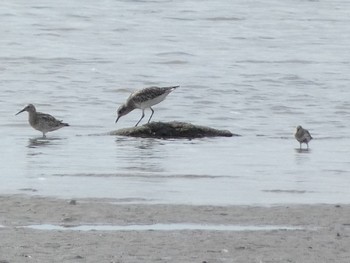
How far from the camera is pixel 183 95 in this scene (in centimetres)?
2384

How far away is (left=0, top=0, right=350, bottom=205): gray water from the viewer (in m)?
13.0

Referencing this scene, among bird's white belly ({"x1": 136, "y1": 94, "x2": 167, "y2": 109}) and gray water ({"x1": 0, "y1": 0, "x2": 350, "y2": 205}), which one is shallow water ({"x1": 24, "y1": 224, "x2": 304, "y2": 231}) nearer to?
gray water ({"x1": 0, "y1": 0, "x2": 350, "y2": 205})

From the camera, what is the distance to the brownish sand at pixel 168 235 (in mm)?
8961

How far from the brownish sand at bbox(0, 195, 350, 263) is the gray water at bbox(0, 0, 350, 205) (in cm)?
62

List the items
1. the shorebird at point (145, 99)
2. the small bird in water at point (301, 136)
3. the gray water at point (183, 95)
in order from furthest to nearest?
the shorebird at point (145, 99), the small bird in water at point (301, 136), the gray water at point (183, 95)

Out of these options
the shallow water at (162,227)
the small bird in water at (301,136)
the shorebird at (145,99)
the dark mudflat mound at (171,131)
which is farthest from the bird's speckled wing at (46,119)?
the shallow water at (162,227)

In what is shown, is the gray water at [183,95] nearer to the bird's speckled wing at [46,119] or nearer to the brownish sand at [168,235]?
the bird's speckled wing at [46,119]

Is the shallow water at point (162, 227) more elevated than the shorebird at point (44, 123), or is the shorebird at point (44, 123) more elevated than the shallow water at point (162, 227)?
the shallow water at point (162, 227)

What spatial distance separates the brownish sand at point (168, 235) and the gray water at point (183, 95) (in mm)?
623

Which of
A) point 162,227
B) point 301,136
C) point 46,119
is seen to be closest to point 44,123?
point 46,119

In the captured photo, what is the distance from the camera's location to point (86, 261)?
8.70 meters

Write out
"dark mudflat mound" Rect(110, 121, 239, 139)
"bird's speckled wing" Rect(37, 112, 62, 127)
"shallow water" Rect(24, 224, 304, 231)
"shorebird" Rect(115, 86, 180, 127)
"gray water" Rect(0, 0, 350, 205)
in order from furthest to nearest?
"shorebird" Rect(115, 86, 180, 127) → "bird's speckled wing" Rect(37, 112, 62, 127) → "dark mudflat mound" Rect(110, 121, 239, 139) → "gray water" Rect(0, 0, 350, 205) → "shallow water" Rect(24, 224, 304, 231)

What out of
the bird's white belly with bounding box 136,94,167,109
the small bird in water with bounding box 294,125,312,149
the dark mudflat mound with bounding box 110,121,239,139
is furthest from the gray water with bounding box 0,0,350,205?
the bird's white belly with bounding box 136,94,167,109

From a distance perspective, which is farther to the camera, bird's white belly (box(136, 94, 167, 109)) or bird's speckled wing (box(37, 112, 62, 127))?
bird's white belly (box(136, 94, 167, 109))
